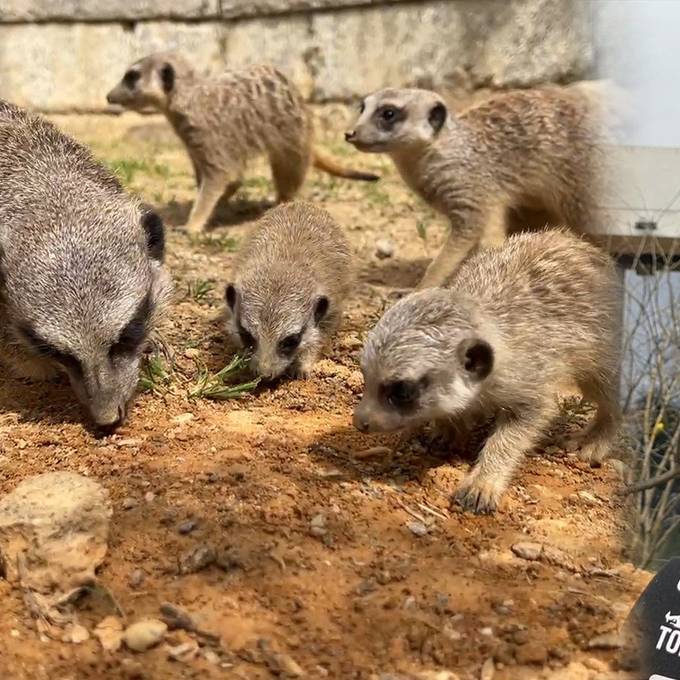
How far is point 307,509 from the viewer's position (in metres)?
1.88

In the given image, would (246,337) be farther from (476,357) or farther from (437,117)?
(437,117)

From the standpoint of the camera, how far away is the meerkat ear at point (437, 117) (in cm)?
Result: 397

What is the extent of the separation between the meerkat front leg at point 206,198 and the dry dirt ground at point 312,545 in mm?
1988

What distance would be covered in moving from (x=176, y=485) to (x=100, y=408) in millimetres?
405

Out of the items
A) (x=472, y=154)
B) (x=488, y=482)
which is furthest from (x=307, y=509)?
(x=472, y=154)

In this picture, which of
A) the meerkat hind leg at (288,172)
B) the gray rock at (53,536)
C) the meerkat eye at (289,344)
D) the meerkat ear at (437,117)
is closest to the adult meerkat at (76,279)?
the meerkat eye at (289,344)

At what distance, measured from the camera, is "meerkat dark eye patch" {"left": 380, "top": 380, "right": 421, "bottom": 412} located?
6.83ft

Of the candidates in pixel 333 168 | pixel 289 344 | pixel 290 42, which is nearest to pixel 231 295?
pixel 289 344

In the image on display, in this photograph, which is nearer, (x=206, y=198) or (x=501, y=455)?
(x=501, y=455)

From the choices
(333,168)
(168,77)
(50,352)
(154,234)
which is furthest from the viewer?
(333,168)

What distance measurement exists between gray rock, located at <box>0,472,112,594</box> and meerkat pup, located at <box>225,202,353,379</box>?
103 centimetres

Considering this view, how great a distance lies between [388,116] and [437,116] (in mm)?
230

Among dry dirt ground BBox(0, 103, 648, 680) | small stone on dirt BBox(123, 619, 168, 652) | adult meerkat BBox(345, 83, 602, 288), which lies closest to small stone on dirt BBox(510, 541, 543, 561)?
dry dirt ground BBox(0, 103, 648, 680)

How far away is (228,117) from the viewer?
4953 mm
